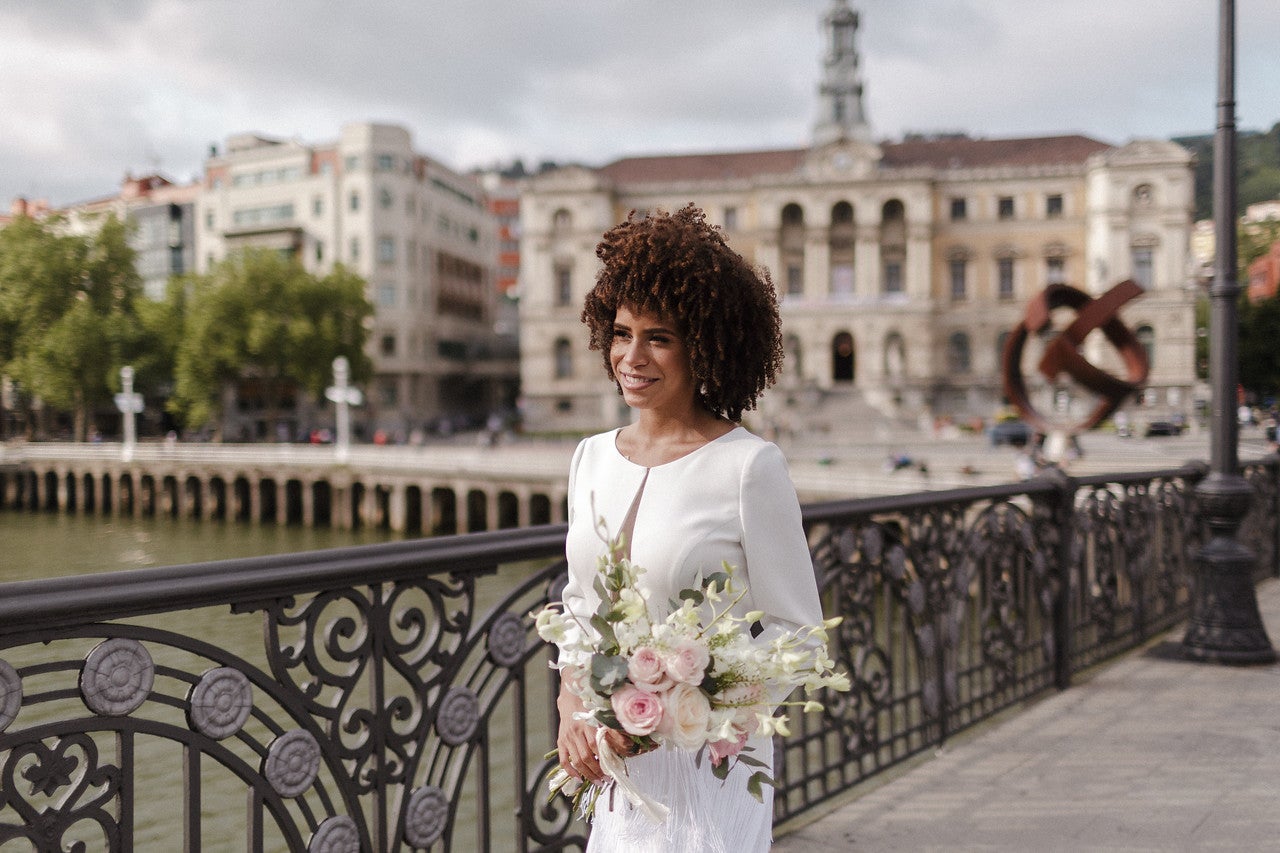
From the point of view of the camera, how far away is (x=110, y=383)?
5347 centimetres

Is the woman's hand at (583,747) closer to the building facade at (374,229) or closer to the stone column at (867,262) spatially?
the building facade at (374,229)

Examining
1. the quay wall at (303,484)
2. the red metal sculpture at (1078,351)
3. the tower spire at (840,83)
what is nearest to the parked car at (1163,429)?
the red metal sculpture at (1078,351)

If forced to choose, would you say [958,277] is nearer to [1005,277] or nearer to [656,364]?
[1005,277]

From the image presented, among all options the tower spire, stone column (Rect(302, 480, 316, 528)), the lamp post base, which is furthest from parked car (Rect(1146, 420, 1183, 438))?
the lamp post base

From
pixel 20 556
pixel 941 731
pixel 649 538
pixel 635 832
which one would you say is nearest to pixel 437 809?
pixel 635 832

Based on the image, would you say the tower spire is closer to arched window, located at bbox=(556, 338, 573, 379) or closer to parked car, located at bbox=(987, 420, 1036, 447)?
arched window, located at bbox=(556, 338, 573, 379)

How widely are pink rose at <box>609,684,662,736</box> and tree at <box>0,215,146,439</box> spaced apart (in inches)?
2289

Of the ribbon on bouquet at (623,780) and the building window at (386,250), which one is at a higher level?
the building window at (386,250)

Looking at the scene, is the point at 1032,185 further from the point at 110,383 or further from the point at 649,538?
the point at 649,538

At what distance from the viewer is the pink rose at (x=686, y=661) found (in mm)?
1856

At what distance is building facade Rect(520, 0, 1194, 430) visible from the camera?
61125mm

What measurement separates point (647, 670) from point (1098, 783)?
12.5 ft

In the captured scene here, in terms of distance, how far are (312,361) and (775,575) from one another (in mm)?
53046

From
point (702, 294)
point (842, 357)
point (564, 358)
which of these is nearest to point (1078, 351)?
point (702, 294)
